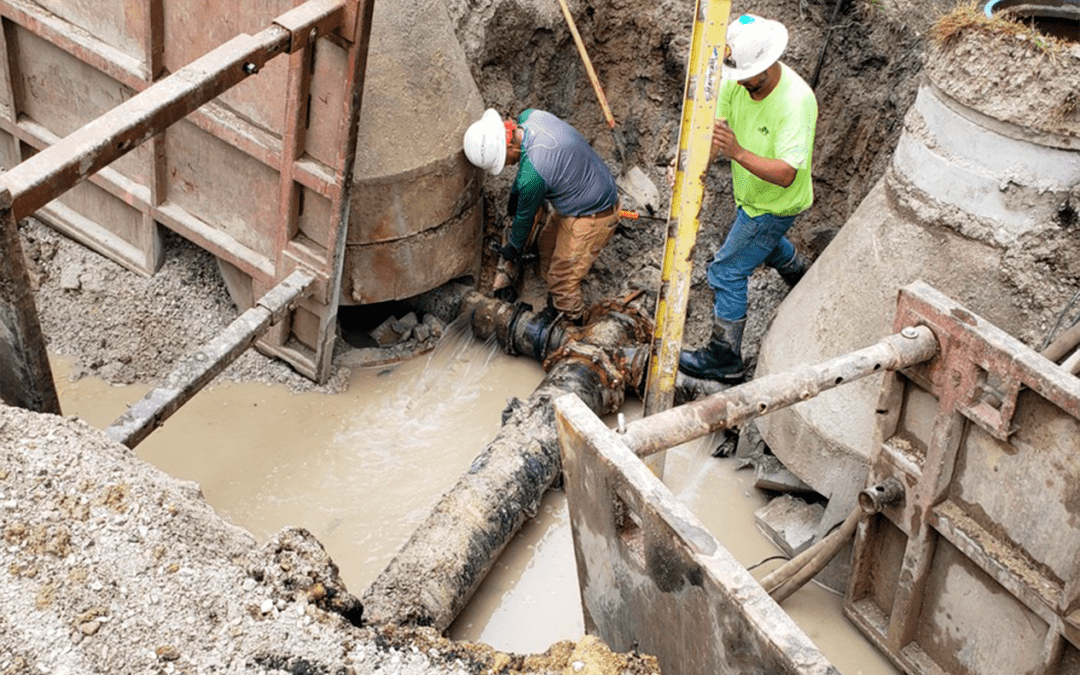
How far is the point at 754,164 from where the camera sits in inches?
227

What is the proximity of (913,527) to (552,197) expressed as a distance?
2856mm

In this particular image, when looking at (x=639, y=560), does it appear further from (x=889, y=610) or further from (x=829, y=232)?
(x=829, y=232)

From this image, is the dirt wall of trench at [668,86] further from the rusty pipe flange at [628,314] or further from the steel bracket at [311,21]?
the steel bracket at [311,21]

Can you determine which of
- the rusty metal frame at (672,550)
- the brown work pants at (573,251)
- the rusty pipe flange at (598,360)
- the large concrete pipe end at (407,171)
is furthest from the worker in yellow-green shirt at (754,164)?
the rusty metal frame at (672,550)

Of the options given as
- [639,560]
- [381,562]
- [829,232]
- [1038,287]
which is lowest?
[381,562]

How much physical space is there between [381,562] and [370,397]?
1.24 meters

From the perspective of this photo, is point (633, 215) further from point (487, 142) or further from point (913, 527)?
point (913, 527)

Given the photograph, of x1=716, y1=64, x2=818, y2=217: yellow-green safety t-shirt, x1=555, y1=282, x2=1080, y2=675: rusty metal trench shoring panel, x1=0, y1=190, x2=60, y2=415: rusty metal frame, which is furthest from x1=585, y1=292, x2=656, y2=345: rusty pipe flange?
x1=0, y1=190, x2=60, y2=415: rusty metal frame

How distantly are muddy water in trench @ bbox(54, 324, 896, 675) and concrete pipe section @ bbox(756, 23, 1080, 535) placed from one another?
2.12 ft

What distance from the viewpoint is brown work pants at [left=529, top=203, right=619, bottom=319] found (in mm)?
6801

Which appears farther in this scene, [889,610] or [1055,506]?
[889,610]

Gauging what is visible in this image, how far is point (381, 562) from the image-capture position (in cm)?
556

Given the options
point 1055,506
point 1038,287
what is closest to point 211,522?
point 1055,506

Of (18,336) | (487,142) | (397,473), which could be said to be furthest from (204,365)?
(487,142)
